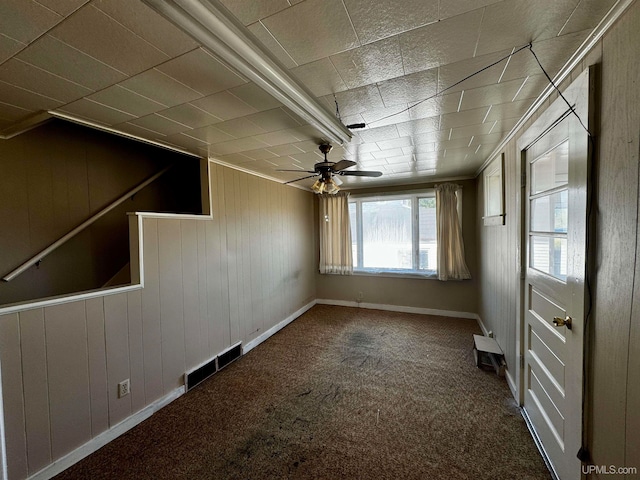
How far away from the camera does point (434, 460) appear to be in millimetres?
1630

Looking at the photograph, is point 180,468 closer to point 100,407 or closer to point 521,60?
point 100,407

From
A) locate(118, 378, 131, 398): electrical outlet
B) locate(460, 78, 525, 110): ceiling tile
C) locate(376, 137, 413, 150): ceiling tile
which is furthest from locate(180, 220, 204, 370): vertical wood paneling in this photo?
locate(460, 78, 525, 110): ceiling tile

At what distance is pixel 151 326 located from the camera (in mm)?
2213

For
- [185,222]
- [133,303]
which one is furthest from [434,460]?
[185,222]

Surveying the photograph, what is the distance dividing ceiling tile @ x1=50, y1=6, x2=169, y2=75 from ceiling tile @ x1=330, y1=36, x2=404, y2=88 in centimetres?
87

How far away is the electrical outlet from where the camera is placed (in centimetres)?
196

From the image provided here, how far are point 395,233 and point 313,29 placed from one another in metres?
4.00

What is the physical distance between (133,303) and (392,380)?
2536mm

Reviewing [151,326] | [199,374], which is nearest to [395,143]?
[151,326]

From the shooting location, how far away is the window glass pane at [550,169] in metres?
1.42

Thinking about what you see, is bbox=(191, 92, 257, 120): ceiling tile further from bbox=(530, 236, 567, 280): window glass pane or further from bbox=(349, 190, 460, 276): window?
bbox=(349, 190, 460, 276): window

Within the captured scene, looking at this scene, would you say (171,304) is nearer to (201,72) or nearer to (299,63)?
(201,72)

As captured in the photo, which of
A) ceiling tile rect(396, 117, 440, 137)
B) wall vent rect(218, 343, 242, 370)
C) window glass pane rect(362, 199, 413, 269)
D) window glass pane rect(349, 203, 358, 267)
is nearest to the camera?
ceiling tile rect(396, 117, 440, 137)

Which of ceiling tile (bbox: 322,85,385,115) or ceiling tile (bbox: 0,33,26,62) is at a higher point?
ceiling tile (bbox: 322,85,385,115)
